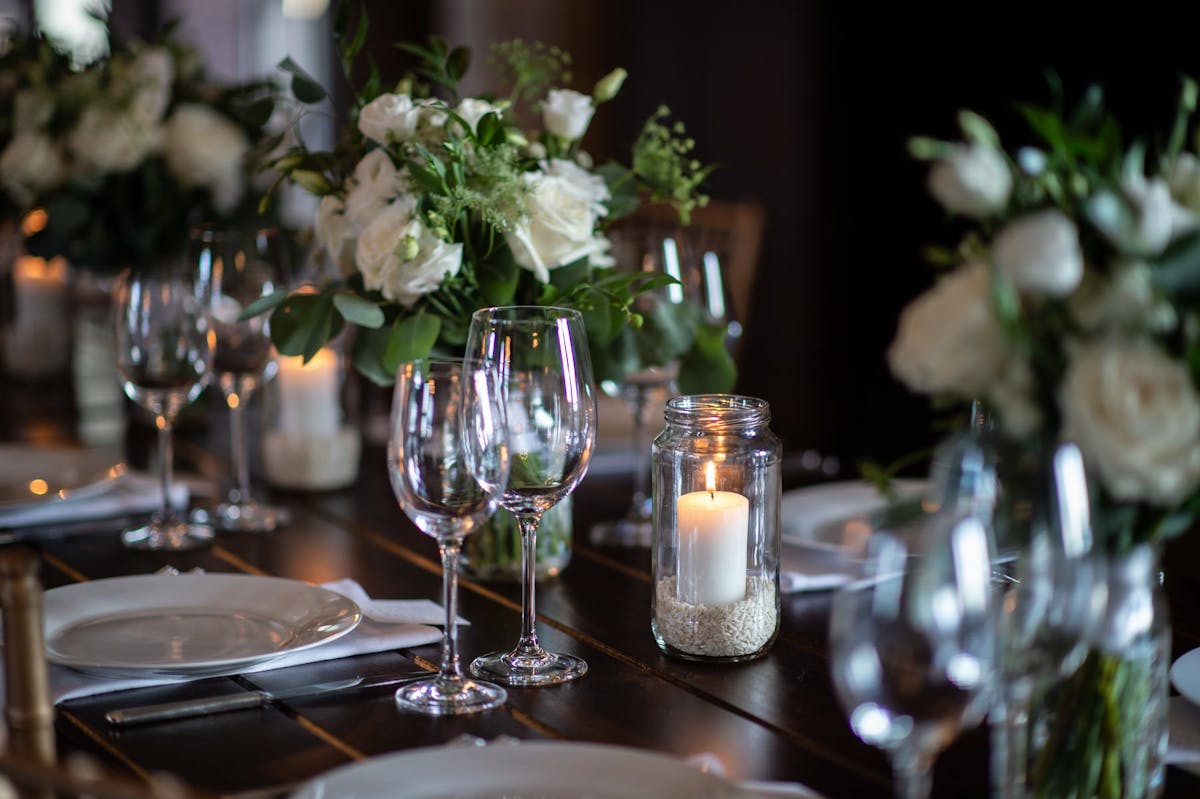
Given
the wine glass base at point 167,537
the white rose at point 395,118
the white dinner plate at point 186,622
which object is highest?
the white rose at point 395,118

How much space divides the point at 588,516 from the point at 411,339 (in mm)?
489

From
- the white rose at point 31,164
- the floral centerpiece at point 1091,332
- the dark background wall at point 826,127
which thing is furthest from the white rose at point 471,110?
the dark background wall at point 826,127

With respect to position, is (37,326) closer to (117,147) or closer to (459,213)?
(117,147)

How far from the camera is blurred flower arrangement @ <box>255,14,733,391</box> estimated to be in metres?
1.44

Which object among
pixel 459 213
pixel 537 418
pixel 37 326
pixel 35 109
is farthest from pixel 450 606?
pixel 37 326

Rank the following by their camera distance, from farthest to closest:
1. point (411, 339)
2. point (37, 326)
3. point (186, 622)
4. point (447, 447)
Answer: point (37, 326), point (411, 339), point (186, 622), point (447, 447)

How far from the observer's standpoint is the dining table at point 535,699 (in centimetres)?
104

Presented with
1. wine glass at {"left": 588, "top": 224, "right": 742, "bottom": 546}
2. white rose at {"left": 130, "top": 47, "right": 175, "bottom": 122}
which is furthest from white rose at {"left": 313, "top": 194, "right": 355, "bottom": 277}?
white rose at {"left": 130, "top": 47, "right": 175, "bottom": 122}

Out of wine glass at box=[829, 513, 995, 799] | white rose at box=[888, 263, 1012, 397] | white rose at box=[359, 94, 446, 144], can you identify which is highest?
white rose at box=[359, 94, 446, 144]

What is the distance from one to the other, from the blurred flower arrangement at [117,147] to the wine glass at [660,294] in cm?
95

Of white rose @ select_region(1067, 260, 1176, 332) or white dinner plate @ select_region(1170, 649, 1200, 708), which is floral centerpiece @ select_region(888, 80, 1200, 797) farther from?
white dinner plate @ select_region(1170, 649, 1200, 708)

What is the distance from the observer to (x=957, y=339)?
83cm

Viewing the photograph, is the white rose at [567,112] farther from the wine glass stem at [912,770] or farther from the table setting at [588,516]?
the wine glass stem at [912,770]

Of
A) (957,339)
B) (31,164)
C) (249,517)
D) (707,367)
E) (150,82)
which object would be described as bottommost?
(249,517)
